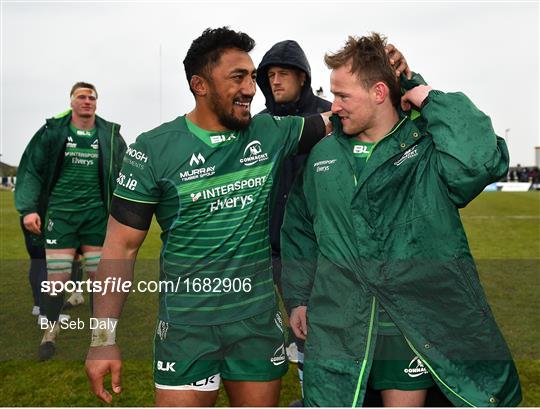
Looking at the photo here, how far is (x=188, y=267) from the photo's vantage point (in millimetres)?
2967

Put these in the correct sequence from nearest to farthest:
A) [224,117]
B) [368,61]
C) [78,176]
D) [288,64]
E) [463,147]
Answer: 1. [463,147]
2. [368,61]
3. [224,117]
4. [288,64]
5. [78,176]

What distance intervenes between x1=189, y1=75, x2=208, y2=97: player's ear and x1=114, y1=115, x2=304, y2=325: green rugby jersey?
0.20m

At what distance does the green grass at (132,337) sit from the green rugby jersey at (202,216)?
82.4 inches

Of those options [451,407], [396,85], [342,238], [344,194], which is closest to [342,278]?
[342,238]

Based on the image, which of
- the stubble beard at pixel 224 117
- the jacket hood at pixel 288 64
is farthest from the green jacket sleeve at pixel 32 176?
the stubble beard at pixel 224 117

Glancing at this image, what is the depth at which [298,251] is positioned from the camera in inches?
124

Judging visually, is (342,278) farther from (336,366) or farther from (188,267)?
(188,267)

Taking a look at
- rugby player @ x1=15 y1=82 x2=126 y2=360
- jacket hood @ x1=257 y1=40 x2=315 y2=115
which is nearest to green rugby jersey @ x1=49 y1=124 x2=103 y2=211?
rugby player @ x1=15 y1=82 x2=126 y2=360

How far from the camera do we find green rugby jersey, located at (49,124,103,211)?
6.29 metres

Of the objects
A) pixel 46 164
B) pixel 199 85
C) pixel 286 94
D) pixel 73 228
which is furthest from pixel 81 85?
pixel 199 85

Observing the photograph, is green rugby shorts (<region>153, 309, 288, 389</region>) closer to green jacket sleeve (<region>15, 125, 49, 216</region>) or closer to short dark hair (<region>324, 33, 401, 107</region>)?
short dark hair (<region>324, 33, 401, 107</region>)

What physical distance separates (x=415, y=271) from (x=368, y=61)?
103cm

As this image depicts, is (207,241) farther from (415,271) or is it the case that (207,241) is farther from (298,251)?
(415,271)

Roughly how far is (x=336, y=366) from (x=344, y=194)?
80 cm
